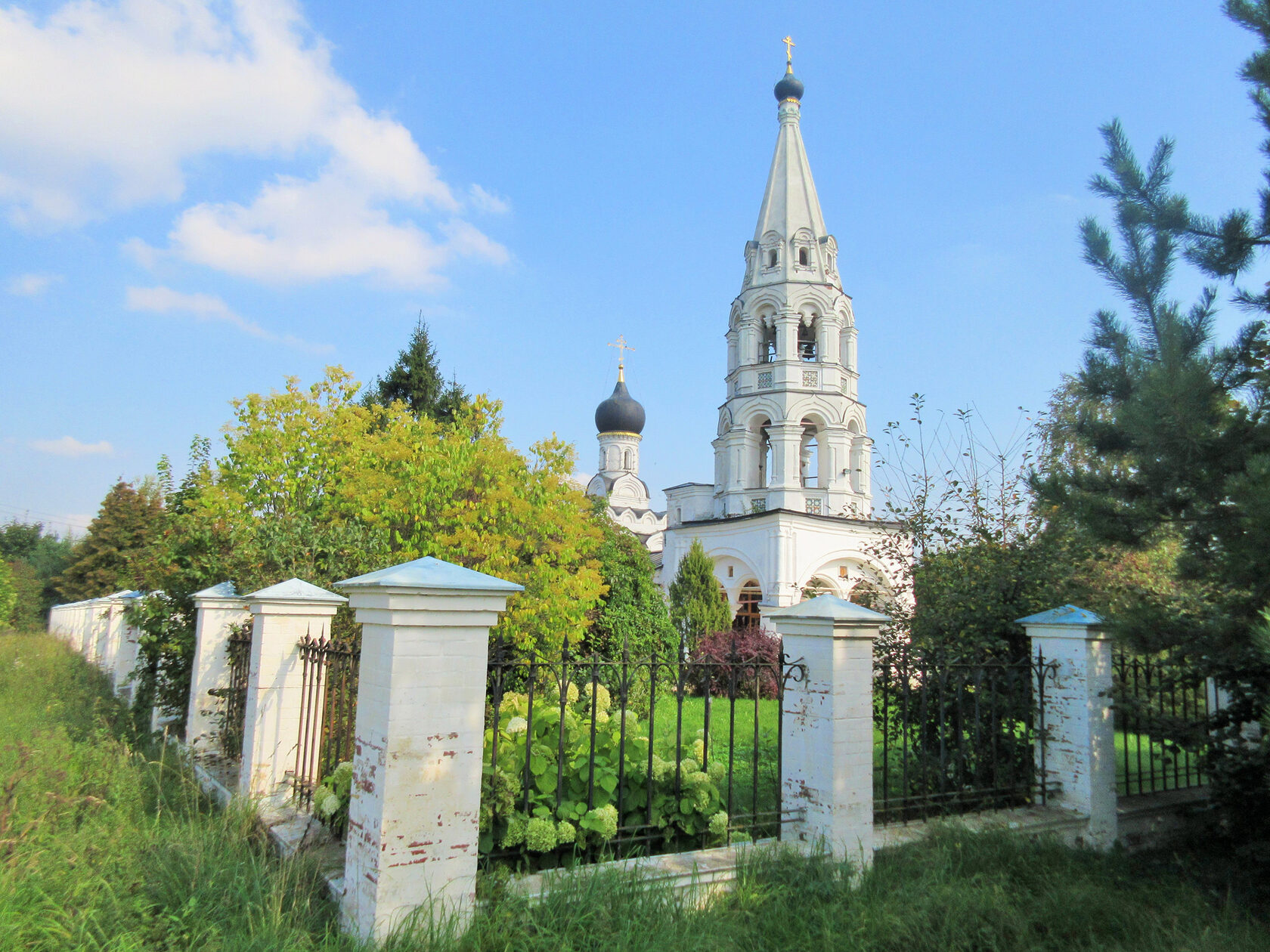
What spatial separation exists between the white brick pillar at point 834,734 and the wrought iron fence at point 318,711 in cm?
261

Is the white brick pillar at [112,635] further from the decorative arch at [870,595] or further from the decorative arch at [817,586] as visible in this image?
the decorative arch at [817,586]

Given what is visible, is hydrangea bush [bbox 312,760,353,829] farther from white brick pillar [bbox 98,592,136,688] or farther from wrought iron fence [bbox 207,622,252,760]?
white brick pillar [bbox 98,592,136,688]

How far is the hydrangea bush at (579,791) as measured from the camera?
3.84 meters

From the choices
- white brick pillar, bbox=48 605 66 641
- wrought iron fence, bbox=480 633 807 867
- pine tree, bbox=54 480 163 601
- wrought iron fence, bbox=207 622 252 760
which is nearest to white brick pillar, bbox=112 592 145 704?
wrought iron fence, bbox=207 622 252 760

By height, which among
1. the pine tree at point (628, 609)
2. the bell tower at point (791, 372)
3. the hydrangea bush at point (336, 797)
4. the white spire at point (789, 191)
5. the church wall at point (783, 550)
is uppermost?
the white spire at point (789, 191)

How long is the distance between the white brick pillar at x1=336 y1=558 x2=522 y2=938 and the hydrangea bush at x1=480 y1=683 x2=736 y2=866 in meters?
0.33

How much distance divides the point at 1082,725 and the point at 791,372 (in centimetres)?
1757

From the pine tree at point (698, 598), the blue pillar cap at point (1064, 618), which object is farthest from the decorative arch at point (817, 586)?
the blue pillar cap at point (1064, 618)

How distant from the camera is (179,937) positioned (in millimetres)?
2990

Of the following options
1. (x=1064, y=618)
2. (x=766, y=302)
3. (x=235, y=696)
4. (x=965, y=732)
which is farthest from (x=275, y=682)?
(x=766, y=302)

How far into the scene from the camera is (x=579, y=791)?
425 cm

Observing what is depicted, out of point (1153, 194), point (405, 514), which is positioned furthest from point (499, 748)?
point (1153, 194)

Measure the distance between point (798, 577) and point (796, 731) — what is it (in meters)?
16.8

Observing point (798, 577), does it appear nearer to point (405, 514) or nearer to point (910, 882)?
point (405, 514)
